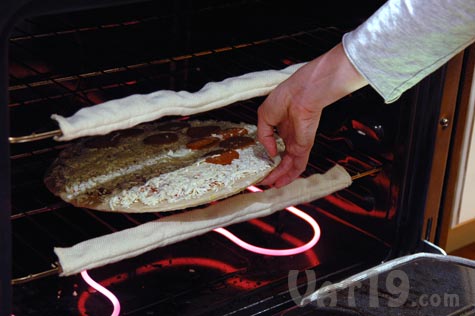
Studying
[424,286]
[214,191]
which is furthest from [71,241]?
[424,286]

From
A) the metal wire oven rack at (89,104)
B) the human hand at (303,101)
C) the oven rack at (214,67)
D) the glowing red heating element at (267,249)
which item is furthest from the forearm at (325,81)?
the glowing red heating element at (267,249)

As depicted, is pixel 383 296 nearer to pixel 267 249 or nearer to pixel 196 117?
pixel 267 249

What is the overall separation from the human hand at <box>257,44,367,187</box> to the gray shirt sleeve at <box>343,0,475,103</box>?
0.11ft

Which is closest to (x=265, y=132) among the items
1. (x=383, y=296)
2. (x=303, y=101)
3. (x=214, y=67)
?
(x=303, y=101)

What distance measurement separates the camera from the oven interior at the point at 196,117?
1334mm

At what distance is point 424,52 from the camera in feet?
3.24

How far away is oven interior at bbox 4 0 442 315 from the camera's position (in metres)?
1.33

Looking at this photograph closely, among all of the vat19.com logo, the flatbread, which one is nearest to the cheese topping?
the flatbread

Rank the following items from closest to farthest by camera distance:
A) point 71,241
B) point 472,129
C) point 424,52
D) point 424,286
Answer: point 424,52 → point 424,286 → point 71,241 → point 472,129

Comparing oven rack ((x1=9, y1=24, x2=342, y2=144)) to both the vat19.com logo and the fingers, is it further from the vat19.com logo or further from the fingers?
the vat19.com logo

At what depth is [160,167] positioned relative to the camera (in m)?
1.34

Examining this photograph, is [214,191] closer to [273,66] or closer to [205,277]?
[205,277]

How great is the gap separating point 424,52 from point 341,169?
48cm

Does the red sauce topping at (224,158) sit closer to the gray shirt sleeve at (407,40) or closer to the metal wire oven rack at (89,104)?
the metal wire oven rack at (89,104)
